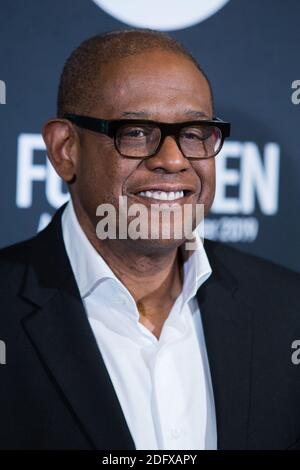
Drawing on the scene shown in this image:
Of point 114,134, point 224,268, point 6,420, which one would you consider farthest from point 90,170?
point 6,420

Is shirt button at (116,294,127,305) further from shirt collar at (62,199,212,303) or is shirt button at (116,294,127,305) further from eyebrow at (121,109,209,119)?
eyebrow at (121,109,209,119)

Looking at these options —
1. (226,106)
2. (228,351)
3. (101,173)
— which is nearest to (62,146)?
(101,173)

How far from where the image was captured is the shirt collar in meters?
1.45

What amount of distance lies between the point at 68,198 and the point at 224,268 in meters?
0.42

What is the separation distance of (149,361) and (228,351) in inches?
7.3

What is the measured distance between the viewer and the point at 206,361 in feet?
4.91

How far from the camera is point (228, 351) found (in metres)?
1.49

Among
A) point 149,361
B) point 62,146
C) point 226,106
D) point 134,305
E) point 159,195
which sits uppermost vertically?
point 226,106

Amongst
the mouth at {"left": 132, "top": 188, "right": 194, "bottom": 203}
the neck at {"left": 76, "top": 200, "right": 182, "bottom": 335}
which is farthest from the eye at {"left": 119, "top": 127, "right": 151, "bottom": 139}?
the neck at {"left": 76, "top": 200, "right": 182, "bottom": 335}

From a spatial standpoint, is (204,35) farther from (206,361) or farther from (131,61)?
(206,361)

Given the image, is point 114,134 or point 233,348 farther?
point 233,348

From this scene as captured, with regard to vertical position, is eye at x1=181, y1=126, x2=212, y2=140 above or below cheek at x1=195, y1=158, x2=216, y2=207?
above

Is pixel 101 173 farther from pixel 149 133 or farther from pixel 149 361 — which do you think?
pixel 149 361

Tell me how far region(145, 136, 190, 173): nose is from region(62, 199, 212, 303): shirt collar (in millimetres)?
247
